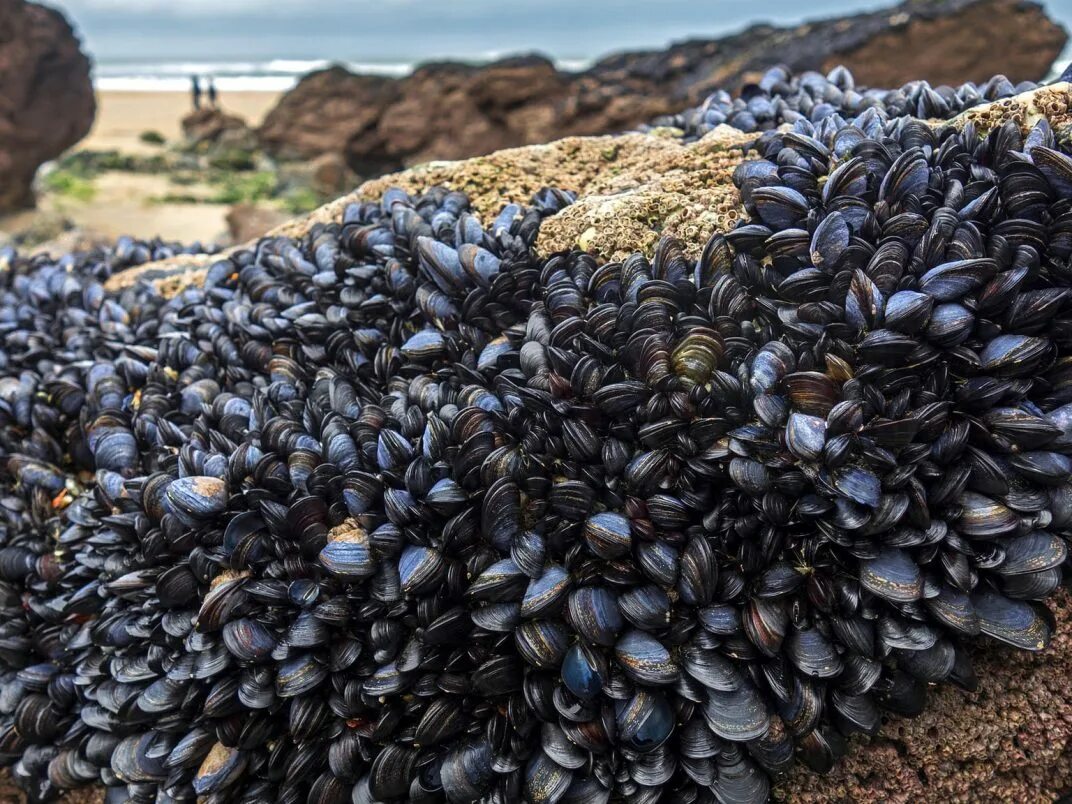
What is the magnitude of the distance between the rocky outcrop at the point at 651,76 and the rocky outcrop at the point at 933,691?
6.30 m

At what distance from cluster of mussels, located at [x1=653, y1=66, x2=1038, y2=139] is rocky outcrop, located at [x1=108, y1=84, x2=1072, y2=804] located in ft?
1.06

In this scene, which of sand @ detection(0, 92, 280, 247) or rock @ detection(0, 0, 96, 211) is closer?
sand @ detection(0, 92, 280, 247)

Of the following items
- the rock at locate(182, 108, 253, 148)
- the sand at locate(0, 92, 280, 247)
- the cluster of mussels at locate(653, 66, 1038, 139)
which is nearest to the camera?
the cluster of mussels at locate(653, 66, 1038, 139)

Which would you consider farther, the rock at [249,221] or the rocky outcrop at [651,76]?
the rocky outcrop at [651,76]

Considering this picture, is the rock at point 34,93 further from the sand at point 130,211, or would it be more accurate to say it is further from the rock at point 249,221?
the rock at point 249,221

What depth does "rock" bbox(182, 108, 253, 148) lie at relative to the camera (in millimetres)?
18234

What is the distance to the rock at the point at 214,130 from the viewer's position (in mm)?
18234

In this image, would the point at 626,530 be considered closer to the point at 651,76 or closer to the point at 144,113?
the point at 651,76

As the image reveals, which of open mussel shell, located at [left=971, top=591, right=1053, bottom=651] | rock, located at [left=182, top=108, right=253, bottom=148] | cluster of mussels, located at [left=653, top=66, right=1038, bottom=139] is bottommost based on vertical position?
open mussel shell, located at [left=971, top=591, right=1053, bottom=651]

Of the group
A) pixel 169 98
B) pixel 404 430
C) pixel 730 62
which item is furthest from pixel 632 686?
pixel 169 98

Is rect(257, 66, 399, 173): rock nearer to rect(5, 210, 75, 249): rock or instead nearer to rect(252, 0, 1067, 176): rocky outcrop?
rect(252, 0, 1067, 176): rocky outcrop

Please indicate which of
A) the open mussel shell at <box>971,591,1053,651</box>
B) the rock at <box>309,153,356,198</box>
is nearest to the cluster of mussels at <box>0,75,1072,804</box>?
the open mussel shell at <box>971,591,1053,651</box>

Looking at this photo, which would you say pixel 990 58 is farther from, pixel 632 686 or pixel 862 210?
pixel 632 686

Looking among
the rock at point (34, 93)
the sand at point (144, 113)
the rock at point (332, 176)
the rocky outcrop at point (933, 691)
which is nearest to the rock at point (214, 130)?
the sand at point (144, 113)
